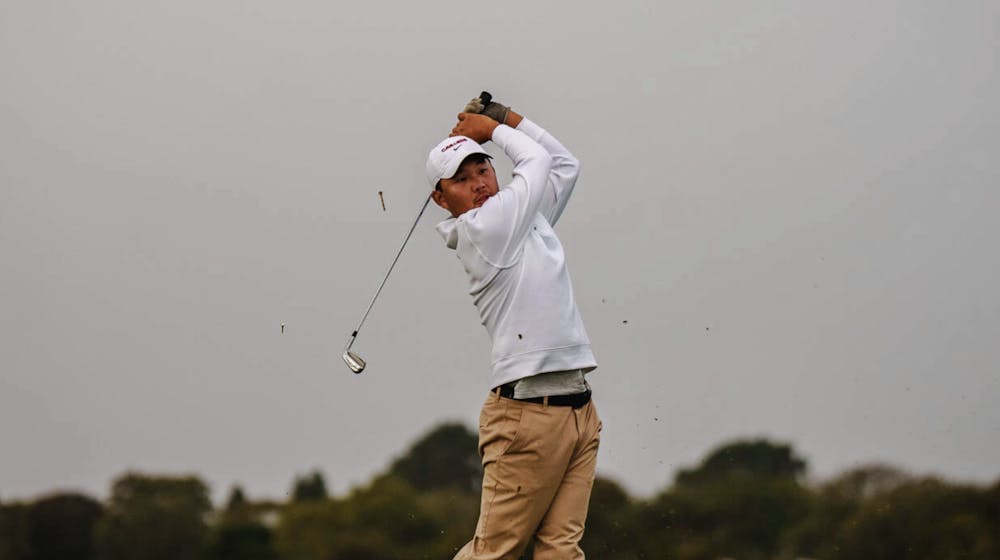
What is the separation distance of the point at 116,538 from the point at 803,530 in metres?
4.92

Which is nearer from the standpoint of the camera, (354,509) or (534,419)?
(534,419)

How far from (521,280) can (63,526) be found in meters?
7.04

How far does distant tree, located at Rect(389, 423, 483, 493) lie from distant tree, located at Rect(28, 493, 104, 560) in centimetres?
236

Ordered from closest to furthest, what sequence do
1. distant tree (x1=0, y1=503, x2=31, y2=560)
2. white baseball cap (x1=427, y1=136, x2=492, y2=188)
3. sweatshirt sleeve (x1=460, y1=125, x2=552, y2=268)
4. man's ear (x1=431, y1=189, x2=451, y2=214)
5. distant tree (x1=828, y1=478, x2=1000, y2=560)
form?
sweatshirt sleeve (x1=460, y1=125, x2=552, y2=268) < white baseball cap (x1=427, y1=136, x2=492, y2=188) < man's ear (x1=431, y1=189, x2=451, y2=214) < distant tree (x1=828, y1=478, x2=1000, y2=560) < distant tree (x1=0, y1=503, x2=31, y2=560)

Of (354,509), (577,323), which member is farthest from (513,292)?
(354,509)

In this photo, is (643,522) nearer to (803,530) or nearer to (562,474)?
(803,530)

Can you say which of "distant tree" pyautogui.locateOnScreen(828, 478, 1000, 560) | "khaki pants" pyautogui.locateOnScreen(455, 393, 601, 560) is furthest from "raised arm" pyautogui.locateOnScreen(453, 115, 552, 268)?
"distant tree" pyautogui.locateOnScreen(828, 478, 1000, 560)

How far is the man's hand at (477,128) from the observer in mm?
4637

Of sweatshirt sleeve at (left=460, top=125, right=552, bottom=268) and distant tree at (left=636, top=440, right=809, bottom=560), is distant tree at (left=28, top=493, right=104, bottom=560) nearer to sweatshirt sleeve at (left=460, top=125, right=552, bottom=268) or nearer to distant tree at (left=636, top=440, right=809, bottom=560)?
distant tree at (left=636, top=440, right=809, bottom=560)

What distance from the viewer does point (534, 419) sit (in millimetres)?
4367

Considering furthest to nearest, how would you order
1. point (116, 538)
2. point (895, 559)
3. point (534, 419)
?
point (116, 538) < point (895, 559) < point (534, 419)

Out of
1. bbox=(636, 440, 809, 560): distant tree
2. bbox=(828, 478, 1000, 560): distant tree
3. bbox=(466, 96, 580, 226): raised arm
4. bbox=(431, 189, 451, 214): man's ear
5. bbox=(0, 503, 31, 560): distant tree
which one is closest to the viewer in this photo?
bbox=(431, 189, 451, 214): man's ear

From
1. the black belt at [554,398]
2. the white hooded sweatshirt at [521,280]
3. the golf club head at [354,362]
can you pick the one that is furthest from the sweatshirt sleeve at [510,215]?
the golf club head at [354,362]

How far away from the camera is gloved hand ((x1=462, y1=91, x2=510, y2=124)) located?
4.78m
